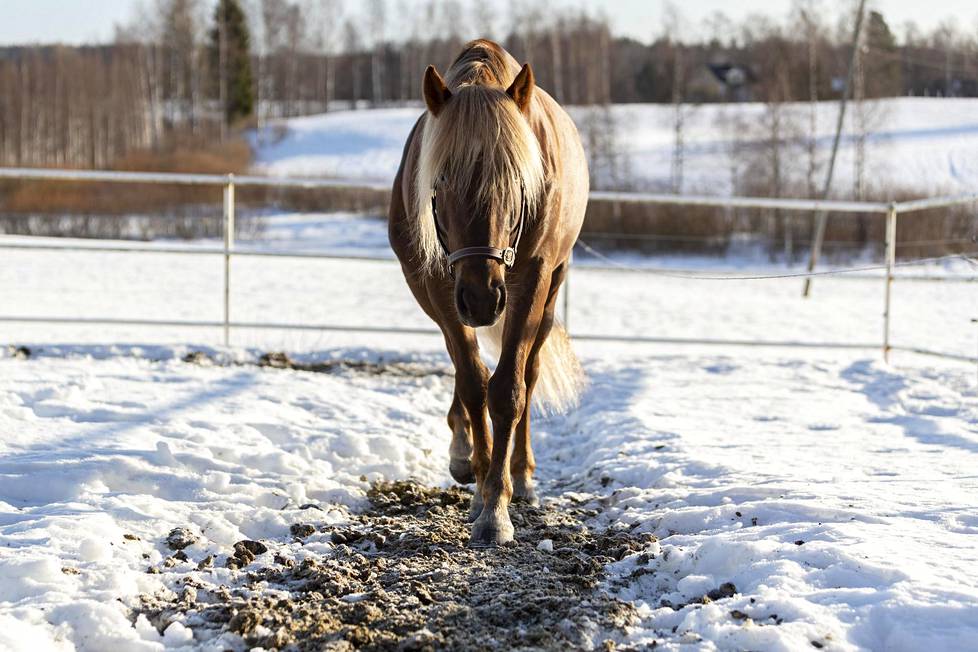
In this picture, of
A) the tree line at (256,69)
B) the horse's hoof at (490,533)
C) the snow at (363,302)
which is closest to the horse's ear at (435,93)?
the horse's hoof at (490,533)

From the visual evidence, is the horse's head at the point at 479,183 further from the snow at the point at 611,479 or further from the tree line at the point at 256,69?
the tree line at the point at 256,69

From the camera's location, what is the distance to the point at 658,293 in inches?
620

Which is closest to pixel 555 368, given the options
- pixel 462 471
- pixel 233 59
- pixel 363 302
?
pixel 462 471

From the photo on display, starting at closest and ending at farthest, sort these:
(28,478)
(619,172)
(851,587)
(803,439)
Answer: (851,587) → (28,478) → (803,439) → (619,172)

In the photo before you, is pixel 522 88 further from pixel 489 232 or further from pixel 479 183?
pixel 489 232

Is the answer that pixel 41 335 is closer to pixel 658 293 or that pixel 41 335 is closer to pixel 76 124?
pixel 658 293

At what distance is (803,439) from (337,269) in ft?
48.0

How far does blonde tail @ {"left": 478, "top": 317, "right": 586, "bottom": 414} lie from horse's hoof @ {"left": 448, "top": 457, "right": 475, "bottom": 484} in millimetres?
762

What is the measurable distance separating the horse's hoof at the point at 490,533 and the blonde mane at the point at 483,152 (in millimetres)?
985

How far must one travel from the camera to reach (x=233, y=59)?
45219 millimetres

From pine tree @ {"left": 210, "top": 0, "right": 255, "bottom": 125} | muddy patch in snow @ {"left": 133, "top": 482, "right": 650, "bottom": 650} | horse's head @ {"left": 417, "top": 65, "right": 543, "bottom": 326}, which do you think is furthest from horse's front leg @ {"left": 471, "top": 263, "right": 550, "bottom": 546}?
pine tree @ {"left": 210, "top": 0, "right": 255, "bottom": 125}

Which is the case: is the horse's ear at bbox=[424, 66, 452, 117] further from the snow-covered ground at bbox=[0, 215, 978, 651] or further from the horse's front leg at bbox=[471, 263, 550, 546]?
the snow-covered ground at bbox=[0, 215, 978, 651]

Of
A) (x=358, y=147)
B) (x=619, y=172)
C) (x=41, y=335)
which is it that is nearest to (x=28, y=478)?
(x=41, y=335)

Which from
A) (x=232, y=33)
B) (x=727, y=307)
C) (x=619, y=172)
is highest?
(x=232, y=33)
